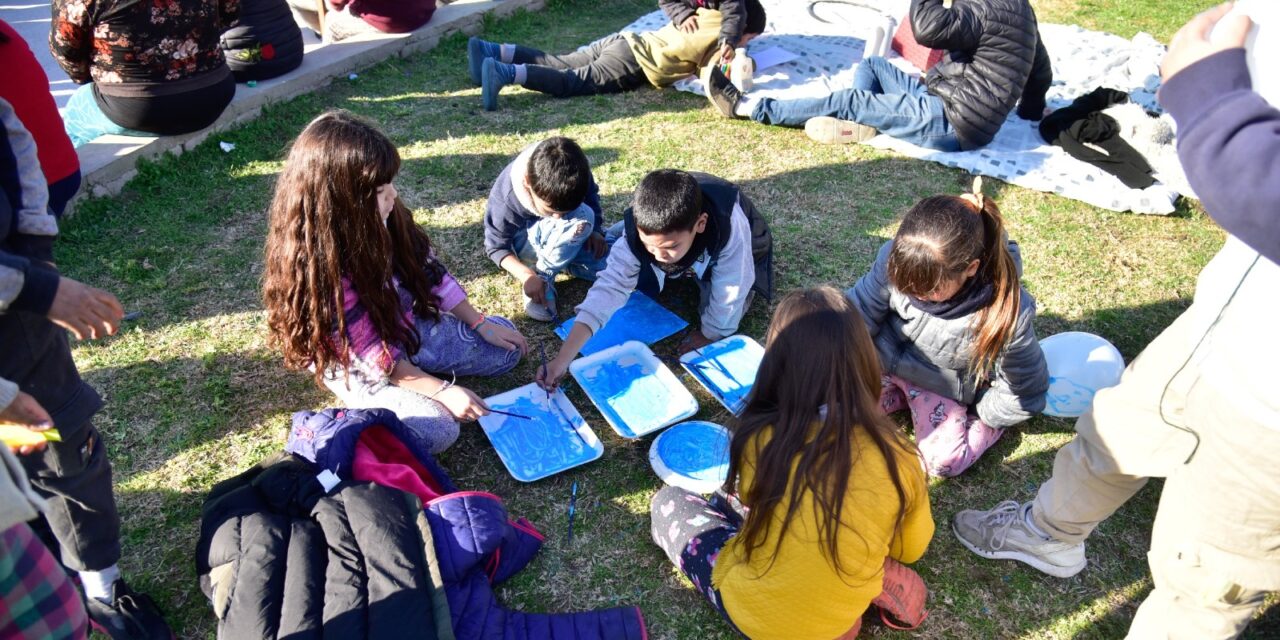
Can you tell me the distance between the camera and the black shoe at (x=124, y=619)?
2.12 meters

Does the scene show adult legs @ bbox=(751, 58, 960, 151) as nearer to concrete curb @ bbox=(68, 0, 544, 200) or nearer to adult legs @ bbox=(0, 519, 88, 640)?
concrete curb @ bbox=(68, 0, 544, 200)

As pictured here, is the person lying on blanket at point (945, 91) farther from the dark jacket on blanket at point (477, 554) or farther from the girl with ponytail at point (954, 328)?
the dark jacket on blanket at point (477, 554)

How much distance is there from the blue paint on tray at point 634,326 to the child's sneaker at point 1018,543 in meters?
1.35

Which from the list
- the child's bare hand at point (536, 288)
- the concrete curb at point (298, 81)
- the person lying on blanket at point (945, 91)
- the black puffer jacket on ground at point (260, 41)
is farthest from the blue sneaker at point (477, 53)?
the child's bare hand at point (536, 288)

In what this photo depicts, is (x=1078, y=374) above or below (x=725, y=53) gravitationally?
below

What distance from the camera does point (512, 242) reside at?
346 cm

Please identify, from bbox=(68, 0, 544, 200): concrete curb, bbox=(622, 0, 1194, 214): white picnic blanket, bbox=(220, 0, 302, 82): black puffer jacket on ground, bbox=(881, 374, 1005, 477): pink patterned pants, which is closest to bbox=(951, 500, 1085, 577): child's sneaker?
bbox=(881, 374, 1005, 477): pink patterned pants

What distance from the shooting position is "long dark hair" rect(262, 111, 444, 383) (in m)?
2.38

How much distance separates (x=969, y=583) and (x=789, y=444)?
39.2 inches

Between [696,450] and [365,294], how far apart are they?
120 cm

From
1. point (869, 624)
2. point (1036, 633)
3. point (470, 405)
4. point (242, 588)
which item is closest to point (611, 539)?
point (470, 405)

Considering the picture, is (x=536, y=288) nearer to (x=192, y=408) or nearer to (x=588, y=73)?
(x=192, y=408)

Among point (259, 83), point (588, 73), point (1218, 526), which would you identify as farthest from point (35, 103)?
point (1218, 526)

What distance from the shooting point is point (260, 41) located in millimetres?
4637
